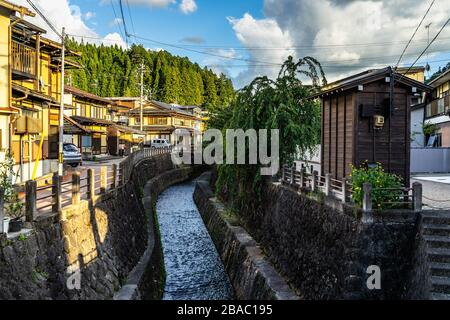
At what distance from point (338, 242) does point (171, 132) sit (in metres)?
58.2

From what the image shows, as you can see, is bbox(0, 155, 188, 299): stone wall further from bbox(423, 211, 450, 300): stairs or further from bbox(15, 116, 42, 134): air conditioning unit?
bbox(423, 211, 450, 300): stairs

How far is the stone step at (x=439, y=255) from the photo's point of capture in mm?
8133

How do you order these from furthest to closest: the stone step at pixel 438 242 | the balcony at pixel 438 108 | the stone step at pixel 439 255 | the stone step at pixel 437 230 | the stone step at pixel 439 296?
the balcony at pixel 438 108, the stone step at pixel 437 230, the stone step at pixel 438 242, the stone step at pixel 439 255, the stone step at pixel 439 296

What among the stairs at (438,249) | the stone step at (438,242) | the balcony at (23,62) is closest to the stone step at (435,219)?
the stairs at (438,249)

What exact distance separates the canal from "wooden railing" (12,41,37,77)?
11697mm

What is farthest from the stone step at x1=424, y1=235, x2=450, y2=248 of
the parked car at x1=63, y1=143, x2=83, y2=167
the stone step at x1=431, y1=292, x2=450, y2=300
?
Result: the parked car at x1=63, y1=143, x2=83, y2=167

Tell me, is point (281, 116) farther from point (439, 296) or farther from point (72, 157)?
point (72, 157)

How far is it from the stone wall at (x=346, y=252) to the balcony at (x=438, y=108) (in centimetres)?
2001

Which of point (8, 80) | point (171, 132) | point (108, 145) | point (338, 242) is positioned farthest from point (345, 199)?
point (171, 132)

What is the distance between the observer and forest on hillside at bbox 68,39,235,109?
10331cm

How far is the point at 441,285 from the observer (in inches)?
298

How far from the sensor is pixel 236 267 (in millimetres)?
15898

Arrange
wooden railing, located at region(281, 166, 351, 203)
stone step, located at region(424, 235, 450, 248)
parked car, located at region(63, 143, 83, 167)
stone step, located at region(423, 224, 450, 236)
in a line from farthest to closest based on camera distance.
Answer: parked car, located at region(63, 143, 83, 167) < wooden railing, located at region(281, 166, 351, 203) < stone step, located at region(423, 224, 450, 236) < stone step, located at region(424, 235, 450, 248)

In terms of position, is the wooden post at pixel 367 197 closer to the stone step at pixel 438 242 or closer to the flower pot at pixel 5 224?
the stone step at pixel 438 242
